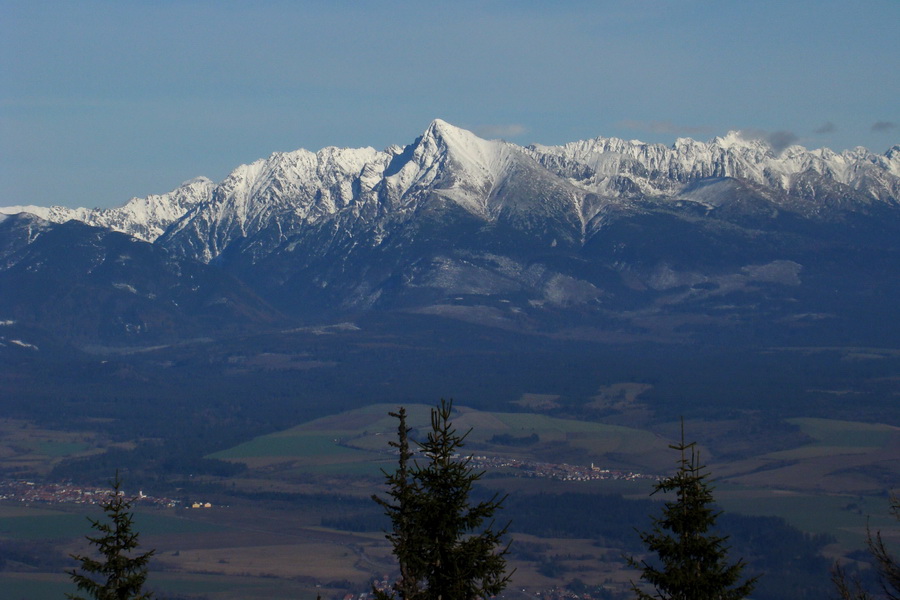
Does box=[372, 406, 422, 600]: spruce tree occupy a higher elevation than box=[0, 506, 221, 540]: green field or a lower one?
higher

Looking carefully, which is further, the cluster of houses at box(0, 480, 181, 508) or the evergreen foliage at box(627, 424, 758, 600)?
the cluster of houses at box(0, 480, 181, 508)

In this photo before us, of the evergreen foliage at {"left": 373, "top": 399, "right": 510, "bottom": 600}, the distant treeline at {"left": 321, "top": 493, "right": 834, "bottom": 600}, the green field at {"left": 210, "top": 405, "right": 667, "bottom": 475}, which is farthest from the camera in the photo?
the green field at {"left": 210, "top": 405, "right": 667, "bottom": 475}

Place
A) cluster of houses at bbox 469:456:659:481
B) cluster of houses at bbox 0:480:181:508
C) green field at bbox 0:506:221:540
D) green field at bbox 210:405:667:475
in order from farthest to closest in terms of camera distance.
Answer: green field at bbox 210:405:667:475, cluster of houses at bbox 469:456:659:481, cluster of houses at bbox 0:480:181:508, green field at bbox 0:506:221:540

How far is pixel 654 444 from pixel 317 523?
6077 cm

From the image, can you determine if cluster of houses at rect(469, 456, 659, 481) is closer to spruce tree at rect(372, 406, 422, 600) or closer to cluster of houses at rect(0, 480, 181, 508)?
cluster of houses at rect(0, 480, 181, 508)

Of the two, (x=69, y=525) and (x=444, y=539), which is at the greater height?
(x=444, y=539)

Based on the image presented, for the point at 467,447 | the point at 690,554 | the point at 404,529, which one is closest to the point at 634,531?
the point at 467,447

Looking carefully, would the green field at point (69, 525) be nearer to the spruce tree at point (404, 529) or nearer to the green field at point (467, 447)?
the green field at point (467, 447)

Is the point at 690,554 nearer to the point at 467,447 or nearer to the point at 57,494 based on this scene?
the point at 57,494

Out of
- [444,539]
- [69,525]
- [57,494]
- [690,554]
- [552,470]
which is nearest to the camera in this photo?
[444,539]

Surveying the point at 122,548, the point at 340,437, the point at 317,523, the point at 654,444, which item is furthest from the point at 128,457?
the point at 122,548

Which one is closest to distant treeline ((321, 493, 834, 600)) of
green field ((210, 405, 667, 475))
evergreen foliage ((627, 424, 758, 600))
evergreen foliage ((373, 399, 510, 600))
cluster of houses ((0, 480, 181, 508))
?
cluster of houses ((0, 480, 181, 508))

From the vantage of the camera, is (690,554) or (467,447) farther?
(467,447)

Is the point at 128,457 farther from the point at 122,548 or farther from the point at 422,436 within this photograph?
the point at 122,548
